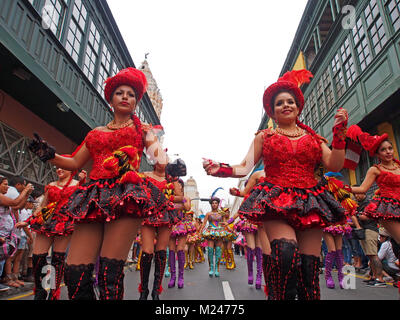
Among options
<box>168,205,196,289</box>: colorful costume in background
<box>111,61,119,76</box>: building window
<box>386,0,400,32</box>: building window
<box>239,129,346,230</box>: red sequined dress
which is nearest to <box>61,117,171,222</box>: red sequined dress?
<box>239,129,346,230</box>: red sequined dress

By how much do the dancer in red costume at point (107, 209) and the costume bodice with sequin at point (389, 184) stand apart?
11.6 feet

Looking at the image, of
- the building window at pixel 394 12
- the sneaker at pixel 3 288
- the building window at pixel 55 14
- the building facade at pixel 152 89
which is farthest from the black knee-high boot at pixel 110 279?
the building facade at pixel 152 89

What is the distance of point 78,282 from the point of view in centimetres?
213

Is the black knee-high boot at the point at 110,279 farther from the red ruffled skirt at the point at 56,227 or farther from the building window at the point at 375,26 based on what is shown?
the building window at the point at 375,26

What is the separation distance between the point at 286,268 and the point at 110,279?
139cm

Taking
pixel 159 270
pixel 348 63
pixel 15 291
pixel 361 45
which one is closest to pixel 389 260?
pixel 159 270

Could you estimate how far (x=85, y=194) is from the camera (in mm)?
2342

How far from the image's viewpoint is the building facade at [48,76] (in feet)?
22.3

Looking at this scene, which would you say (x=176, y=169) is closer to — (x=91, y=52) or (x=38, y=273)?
(x=38, y=273)

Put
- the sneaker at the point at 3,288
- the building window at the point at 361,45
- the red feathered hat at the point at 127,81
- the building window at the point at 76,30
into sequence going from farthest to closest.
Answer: the building window at the point at 361,45 → the building window at the point at 76,30 → the sneaker at the point at 3,288 → the red feathered hat at the point at 127,81

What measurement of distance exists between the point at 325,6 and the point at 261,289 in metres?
16.0
